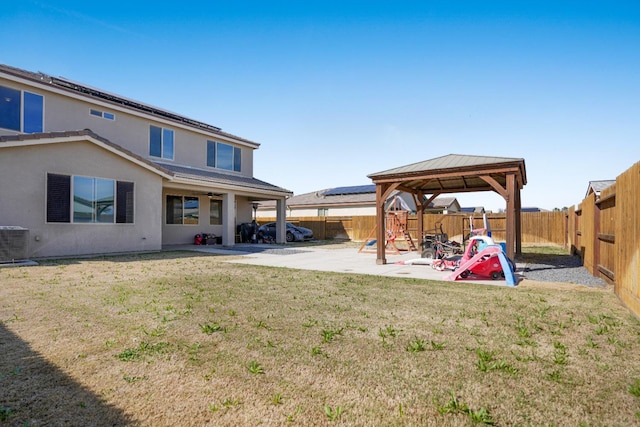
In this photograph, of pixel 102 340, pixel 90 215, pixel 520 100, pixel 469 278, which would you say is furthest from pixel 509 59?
pixel 90 215

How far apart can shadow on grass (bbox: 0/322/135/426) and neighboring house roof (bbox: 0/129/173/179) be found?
9.58m

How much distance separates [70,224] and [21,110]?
15.6ft

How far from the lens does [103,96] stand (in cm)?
1553

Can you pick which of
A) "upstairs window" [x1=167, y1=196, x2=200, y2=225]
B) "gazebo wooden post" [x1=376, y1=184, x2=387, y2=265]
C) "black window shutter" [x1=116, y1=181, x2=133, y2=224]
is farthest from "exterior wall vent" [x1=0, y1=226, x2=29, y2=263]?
"gazebo wooden post" [x1=376, y1=184, x2=387, y2=265]

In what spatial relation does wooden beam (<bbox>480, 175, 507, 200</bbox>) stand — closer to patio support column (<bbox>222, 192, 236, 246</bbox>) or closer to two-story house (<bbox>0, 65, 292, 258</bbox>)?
two-story house (<bbox>0, 65, 292, 258</bbox>)

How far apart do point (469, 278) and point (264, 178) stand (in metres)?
16.6

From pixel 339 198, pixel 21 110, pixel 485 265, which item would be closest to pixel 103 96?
pixel 21 110

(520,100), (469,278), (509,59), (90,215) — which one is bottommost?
(469,278)

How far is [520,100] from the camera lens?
40.2ft

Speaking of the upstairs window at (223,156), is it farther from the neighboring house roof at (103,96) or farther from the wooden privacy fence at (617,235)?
the wooden privacy fence at (617,235)

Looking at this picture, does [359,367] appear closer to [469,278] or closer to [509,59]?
[469,278]

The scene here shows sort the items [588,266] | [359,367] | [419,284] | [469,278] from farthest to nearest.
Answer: [588,266] → [469,278] → [419,284] → [359,367]

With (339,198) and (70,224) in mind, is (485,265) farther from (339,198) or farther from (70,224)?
(339,198)

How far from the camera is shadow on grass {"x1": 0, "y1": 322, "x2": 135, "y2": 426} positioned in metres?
2.30
